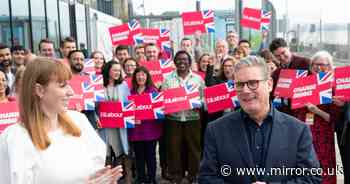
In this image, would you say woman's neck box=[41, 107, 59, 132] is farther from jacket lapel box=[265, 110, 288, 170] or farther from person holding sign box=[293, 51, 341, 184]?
person holding sign box=[293, 51, 341, 184]

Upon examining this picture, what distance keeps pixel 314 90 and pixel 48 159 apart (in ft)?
10.6

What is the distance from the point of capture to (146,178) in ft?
19.8

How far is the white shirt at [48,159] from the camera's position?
2094 millimetres

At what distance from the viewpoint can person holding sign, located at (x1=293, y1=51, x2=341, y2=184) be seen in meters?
4.61

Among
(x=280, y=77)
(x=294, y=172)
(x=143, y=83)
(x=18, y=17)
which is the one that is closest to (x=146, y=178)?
(x=143, y=83)

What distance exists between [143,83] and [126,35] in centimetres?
275

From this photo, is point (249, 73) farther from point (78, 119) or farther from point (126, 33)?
point (126, 33)

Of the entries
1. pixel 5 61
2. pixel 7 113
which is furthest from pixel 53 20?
pixel 7 113

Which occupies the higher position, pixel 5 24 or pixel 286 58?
pixel 5 24

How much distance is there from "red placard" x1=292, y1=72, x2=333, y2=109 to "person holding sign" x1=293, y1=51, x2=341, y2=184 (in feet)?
0.24

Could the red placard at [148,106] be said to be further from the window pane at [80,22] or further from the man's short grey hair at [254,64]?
the window pane at [80,22]

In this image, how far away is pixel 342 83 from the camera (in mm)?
4504

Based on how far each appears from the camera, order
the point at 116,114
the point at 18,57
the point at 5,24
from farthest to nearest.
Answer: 1. the point at 5,24
2. the point at 18,57
3. the point at 116,114

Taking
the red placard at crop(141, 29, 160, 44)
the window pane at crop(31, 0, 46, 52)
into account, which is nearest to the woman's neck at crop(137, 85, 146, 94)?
the red placard at crop(141, 29, 160, 44)
